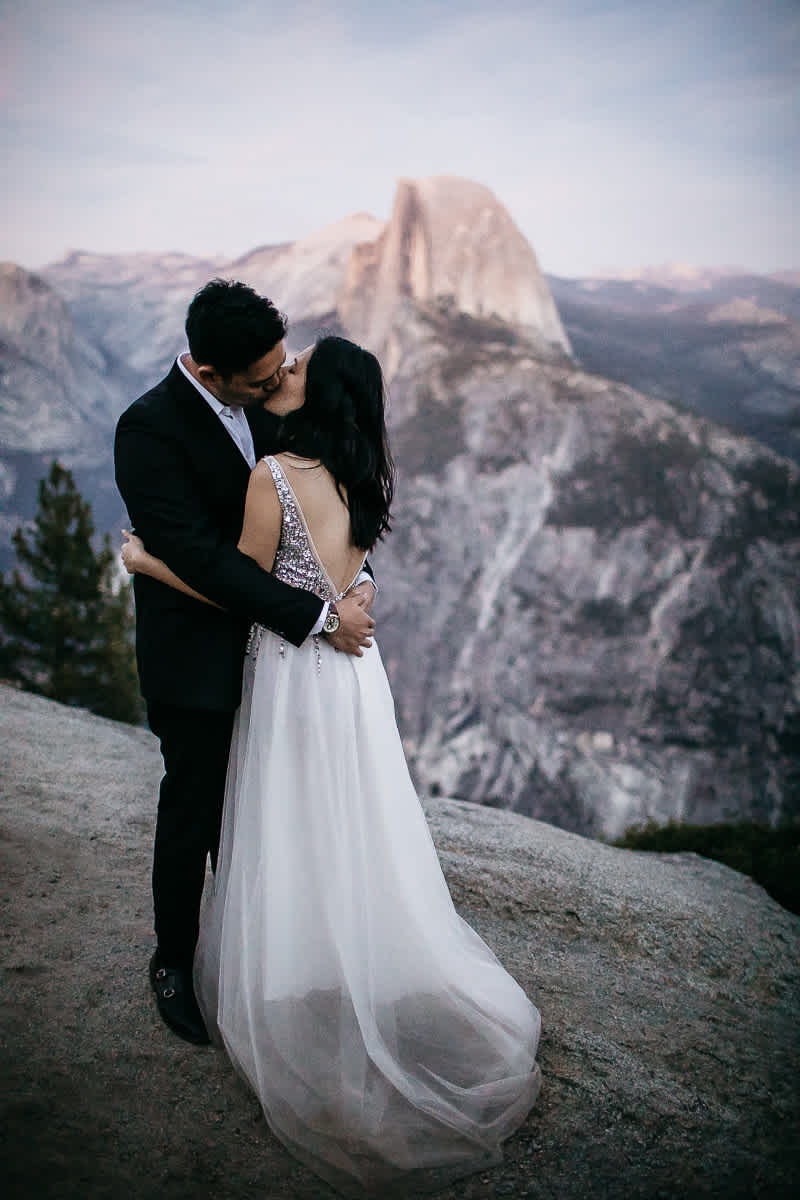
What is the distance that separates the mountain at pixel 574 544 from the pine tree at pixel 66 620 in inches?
807

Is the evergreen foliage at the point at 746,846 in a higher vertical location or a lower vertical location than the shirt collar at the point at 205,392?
lower

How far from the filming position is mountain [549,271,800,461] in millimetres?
46656

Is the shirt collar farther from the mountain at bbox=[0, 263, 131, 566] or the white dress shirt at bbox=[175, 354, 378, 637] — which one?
the mountain at bbox=[0, 263, 131, 566]

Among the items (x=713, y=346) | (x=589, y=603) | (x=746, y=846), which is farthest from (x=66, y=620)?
(x=713, y=346)

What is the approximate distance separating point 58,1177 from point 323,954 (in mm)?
875

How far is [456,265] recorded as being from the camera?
48906 mm

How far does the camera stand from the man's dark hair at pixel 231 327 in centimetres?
204

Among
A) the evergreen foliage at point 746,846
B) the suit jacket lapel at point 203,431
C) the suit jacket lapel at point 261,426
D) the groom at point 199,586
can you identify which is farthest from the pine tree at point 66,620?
the suit jacket lapel at point 203,431

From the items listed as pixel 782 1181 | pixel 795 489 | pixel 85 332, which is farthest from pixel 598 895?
pixel 85 332

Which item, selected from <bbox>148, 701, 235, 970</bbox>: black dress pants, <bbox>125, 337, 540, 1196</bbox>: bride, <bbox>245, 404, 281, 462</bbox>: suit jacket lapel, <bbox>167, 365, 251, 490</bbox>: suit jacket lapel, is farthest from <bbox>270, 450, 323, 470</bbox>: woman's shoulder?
<bbox>148, 701, 235, 970</bbox>: black dress pants

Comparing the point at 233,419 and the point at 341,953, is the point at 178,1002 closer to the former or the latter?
the point at 341,953

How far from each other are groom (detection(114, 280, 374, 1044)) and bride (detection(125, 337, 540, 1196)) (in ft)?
0.32

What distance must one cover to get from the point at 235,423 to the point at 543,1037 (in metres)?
2.53

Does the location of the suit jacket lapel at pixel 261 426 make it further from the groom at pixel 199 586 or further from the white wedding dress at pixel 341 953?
the white wedding dress at pixel 341 953
